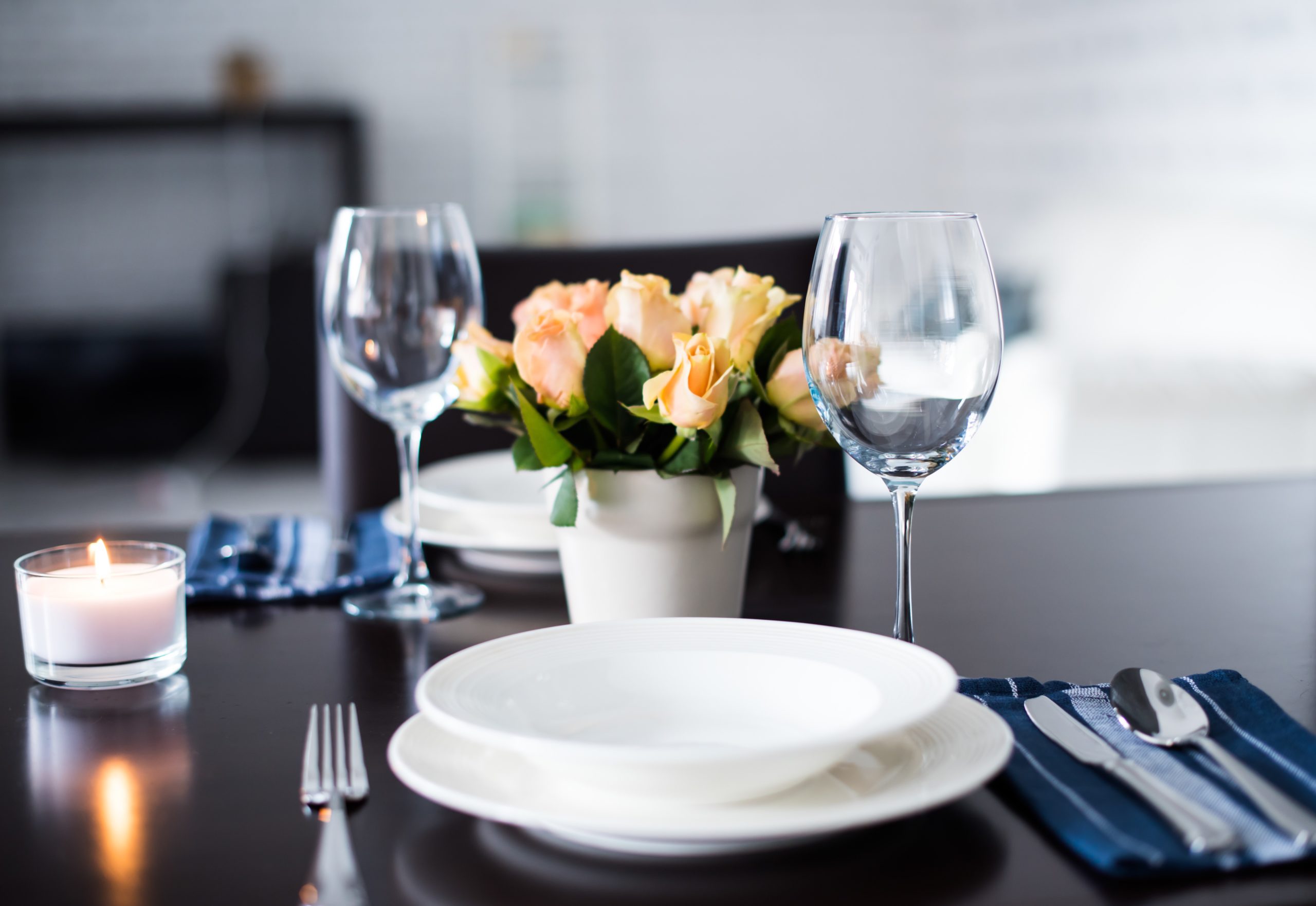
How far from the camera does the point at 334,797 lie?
51 cm

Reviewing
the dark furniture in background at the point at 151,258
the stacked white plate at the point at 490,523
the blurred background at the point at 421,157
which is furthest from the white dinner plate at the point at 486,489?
the dark furniture in background at the point at 151,258

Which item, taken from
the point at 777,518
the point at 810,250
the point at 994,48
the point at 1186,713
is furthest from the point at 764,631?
the point at 994,48

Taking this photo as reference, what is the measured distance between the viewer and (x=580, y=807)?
1.57 ft

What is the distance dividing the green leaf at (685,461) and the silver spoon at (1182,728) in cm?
24

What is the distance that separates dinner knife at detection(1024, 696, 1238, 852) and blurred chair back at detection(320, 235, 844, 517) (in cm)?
83

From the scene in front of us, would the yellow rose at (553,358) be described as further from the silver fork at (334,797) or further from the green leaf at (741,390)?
the silver fork at (334,797)

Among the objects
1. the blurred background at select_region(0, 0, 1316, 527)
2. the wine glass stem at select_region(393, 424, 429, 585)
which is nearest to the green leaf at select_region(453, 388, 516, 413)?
the wine glass stem at select_region(393, 424, 429, 585)

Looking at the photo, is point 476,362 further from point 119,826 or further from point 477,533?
point 119,826

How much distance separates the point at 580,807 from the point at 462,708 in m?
0.06

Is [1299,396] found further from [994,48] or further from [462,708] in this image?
[994,48]

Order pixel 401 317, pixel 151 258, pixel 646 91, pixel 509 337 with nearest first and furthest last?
pixel 401 317, pixel 509 337, pixel 151 258, pixel 646 91

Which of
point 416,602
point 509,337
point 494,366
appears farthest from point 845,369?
point 509,337

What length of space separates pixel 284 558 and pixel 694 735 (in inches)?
19.8

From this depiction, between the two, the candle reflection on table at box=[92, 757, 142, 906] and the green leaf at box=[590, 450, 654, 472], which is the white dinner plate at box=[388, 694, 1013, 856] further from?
the green leaf at box=[590, 450, 654, 472]
